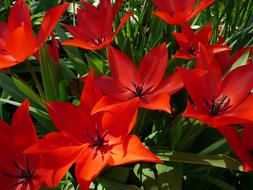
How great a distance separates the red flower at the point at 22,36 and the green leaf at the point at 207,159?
1.17 feet

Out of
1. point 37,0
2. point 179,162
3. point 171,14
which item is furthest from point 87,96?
Result: point 37,0

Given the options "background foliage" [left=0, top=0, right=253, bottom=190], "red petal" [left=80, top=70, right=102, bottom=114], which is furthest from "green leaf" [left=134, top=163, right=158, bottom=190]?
"red petal" [left=80, top=70, right=102, bottom=114]

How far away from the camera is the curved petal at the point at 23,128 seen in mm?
769

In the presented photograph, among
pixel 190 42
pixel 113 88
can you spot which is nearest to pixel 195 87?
pixel 113 88

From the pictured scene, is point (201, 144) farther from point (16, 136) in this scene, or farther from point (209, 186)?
point (16, 136)

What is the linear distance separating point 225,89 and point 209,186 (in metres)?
0.32

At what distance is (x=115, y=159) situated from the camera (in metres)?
0.72

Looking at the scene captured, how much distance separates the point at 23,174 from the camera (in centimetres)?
79

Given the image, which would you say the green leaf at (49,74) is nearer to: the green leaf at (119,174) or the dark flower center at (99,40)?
the dark flower center at (99,40)

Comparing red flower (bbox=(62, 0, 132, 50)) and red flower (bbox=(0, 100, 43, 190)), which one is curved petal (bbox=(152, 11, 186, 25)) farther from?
red flower (bbox=(0, 100, 43, 190))

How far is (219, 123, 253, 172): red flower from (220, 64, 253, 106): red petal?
0.06 m

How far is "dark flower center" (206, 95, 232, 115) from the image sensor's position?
788mm

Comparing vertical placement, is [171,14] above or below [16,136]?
above

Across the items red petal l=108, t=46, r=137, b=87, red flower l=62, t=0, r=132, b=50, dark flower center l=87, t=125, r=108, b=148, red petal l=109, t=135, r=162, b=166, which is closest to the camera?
red petal l=109, t=135, r=162, b=166
